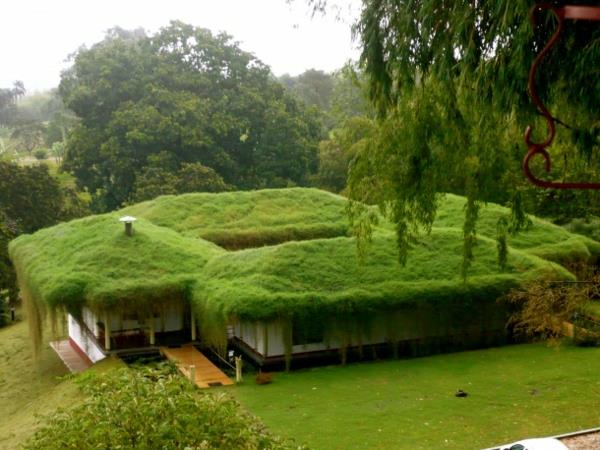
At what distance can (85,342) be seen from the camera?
23250 millimetres

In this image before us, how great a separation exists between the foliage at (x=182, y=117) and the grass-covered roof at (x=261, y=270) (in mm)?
14407

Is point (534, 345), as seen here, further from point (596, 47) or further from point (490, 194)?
point (596, 47)

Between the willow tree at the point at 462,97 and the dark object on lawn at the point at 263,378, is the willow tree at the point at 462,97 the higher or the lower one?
the higher one

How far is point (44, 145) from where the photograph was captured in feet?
265

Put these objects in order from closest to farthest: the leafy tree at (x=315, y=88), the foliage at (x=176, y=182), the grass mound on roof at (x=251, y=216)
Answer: the grass mound on roof at (x=251, y=216) → the foliage at (x=176, y=182) → the leafy tree at (x=315, y=88)

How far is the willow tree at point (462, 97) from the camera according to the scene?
28.7 feet

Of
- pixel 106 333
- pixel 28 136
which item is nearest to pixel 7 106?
pixel 28 136

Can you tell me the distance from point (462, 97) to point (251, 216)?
19373 mm

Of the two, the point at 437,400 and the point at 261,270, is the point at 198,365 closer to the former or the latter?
the point at 261,270

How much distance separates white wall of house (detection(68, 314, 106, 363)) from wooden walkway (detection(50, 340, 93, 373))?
0.26 meters

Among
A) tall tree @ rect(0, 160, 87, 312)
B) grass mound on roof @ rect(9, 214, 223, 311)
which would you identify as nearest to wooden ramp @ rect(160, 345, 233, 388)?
grass mound on roof @ rect(9, 214, 223, 311)

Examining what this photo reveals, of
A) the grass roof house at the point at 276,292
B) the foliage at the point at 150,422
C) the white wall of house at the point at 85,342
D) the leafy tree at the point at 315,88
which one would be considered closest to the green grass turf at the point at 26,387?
the white wall of house at the point at 85,342

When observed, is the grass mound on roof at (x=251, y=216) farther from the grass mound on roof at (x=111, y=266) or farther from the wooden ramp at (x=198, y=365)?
the wooden ramp at (x=198, y=365)

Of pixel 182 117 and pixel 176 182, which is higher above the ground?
pixel 182 117
